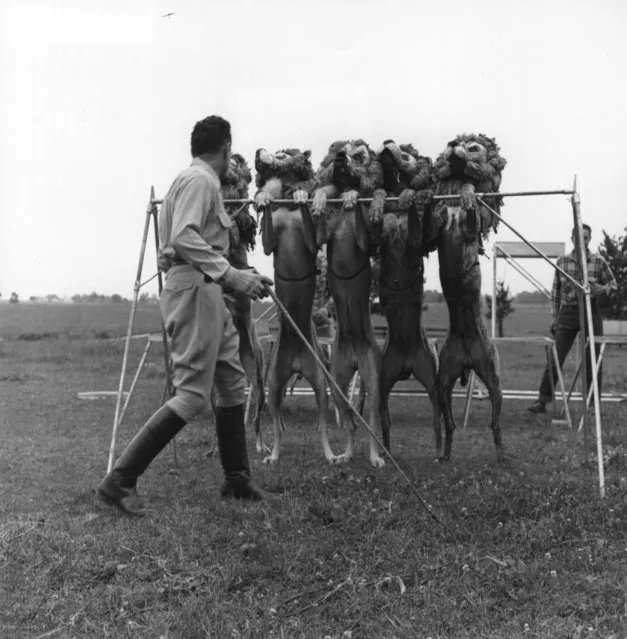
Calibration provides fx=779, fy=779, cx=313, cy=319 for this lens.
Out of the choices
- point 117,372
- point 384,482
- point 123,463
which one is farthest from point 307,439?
point 117,372

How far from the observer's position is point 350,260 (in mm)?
6523

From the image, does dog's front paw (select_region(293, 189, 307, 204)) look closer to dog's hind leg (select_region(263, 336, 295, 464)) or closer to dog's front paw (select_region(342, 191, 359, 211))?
dog's front paw (select_region(342, 191, 359, 211))

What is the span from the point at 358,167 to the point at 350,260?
77 cm

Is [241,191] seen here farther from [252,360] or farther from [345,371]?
[345,371]

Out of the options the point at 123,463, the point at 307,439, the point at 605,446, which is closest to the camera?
the point at 123,463

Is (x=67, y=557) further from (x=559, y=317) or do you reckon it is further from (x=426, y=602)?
(x=559, y=317)

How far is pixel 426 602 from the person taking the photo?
3.69 metres

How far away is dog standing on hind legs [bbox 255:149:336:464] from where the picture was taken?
6.62m

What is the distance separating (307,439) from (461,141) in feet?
11.2

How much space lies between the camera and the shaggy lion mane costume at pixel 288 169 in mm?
6703

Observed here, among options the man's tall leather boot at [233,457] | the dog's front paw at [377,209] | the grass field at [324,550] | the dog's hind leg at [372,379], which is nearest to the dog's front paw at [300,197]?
the dog's front paw at [377,209]

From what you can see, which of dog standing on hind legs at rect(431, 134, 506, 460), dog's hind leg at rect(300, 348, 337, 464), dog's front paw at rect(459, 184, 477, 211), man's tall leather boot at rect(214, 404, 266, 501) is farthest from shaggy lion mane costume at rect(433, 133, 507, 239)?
man's tall leather boot at rect(214, 404, 266, 501)

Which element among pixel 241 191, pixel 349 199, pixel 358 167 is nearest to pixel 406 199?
pixel 349 199

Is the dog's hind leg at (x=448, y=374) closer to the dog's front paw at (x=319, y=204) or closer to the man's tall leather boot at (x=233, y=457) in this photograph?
the dog's front paw at (x=319, y=204)
